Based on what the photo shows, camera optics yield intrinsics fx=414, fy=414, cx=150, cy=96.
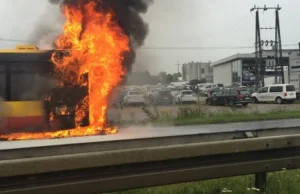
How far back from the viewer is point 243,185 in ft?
16.7

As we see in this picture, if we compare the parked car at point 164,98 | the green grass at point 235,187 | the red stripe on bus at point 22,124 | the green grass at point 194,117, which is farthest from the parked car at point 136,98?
the green grass at point 235,187

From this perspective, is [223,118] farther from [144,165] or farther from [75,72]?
[144,165]

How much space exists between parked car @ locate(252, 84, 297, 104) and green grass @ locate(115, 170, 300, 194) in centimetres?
3386

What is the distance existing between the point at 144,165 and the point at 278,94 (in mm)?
36446

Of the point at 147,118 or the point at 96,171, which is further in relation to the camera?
A: the point at 147,118

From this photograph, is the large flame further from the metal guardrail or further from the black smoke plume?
the metal guardrail

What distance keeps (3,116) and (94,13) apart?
428cm

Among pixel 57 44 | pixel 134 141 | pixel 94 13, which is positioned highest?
pixel 94 13

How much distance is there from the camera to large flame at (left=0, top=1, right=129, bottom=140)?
1257cm

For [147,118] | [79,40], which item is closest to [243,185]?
[79,40]

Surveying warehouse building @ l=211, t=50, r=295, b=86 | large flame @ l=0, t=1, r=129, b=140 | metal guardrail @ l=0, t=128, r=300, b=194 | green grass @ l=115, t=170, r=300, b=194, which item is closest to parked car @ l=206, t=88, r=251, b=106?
large flame @ l=0, t=1, r=129, b=140

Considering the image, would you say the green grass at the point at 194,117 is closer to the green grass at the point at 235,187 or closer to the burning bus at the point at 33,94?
the burning bus at the point at 33,94

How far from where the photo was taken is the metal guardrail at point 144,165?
134 inches

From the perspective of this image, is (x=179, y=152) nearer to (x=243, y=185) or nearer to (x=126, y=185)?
(x=126, y=185)
